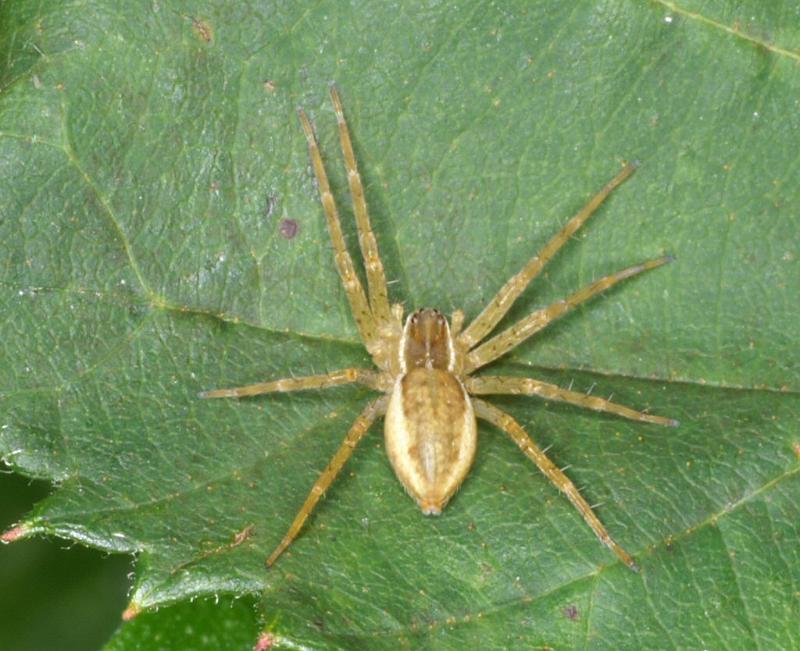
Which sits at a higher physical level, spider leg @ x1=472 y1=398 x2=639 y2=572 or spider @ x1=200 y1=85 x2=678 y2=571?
spider @ x1=200 y1=85 x2=678 y2=571

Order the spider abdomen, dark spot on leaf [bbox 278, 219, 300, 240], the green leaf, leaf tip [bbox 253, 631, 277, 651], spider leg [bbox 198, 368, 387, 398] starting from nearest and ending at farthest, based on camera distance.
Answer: leaf tip [bbox 253, 631, 277, 651], the green leaf, the spider abdomen, spider leg [bbox 198, 368, 387, 398], dark spot on leaf [bbox 278, 219, 300, 240]

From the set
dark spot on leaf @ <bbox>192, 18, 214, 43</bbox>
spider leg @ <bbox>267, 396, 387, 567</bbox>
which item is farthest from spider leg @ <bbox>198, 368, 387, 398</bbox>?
dark spot on leaf @ <bbox>192, 18, 214, 43</bbox>

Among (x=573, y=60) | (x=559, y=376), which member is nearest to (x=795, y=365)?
(x=559, y=376)

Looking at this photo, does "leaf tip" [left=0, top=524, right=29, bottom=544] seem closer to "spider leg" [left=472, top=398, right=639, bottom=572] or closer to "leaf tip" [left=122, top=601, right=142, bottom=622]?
"leaf tip" [left=122, top=601, right=142, bottom=622]

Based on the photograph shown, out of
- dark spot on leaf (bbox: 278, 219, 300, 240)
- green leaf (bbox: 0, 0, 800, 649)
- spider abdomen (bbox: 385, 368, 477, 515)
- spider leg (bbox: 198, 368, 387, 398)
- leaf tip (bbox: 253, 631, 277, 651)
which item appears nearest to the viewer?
leaf tip (bbox: 253, 631, 277, 651)

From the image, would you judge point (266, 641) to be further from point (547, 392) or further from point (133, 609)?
point (547, 392)

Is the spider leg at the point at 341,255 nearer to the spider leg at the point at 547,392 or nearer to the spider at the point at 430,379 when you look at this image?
the spider at the point at 430,379

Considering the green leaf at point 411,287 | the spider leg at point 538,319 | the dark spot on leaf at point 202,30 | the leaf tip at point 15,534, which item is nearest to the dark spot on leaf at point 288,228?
the green leaf at point 411,287

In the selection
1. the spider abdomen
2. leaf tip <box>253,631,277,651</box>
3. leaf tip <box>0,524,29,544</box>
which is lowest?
leaf tip <box>253,631,277,651</box>
